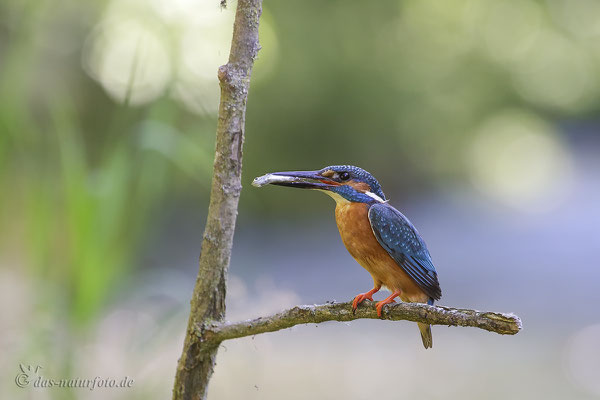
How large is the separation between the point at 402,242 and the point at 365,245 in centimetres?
6

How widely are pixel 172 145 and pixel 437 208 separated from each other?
181 inches

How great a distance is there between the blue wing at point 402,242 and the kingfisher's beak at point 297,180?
97mm

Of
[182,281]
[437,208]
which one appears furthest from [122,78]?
[437,208]

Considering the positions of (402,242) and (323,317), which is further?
(402,242)

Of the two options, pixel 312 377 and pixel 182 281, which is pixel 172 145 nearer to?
pixel 182 281

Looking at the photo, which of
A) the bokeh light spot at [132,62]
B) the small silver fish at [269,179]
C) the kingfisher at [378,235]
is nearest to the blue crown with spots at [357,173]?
the kingfisher at [378,235]

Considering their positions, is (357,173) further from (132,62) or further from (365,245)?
(132,62)

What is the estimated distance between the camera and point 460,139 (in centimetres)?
566

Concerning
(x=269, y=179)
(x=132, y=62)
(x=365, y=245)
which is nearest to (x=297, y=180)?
(x=269, y=179)

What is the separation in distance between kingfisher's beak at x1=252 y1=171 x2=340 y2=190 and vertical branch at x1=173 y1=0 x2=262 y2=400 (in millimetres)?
59

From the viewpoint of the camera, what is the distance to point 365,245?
105 cm

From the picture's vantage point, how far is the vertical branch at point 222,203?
0.91m

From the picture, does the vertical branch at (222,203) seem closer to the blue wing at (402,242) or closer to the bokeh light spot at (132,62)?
the blue wing at (402,242)

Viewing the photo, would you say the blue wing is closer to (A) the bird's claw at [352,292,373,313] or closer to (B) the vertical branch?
(A) the bird's claw at [352,292,373,313]
